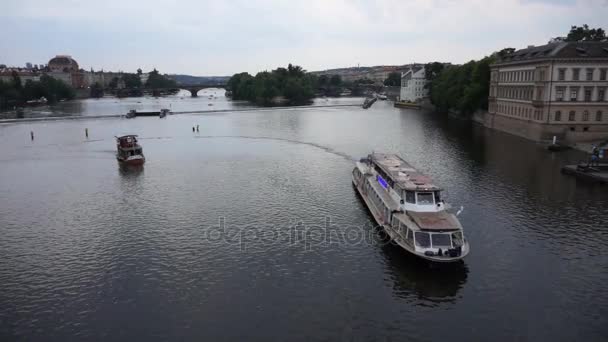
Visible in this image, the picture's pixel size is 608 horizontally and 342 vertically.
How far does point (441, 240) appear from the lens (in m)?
30.9

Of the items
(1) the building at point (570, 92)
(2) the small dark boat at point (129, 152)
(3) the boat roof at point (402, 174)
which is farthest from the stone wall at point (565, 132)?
(2) the small dark boat at point (129, 152)

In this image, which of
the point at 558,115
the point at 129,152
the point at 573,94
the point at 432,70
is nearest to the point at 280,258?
the point at 129,152

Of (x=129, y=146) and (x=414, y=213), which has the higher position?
(x=129, y=146)

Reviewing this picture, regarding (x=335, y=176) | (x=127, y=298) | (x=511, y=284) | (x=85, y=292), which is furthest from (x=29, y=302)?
(x=335, y=176)

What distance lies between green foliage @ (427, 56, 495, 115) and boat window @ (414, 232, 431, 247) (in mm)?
91159

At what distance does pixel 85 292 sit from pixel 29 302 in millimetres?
2969

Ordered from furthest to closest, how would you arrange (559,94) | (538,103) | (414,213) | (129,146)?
(538,103) → (559,94) → (129,146) → (414,213)

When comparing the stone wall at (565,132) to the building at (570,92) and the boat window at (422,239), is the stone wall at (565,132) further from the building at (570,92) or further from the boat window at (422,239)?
the boat window at (422,239)

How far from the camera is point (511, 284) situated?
95.0 ft

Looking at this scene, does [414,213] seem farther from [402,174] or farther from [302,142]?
[302,142]

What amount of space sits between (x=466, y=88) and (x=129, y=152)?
276 feet

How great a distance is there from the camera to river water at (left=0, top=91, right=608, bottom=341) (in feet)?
82.4

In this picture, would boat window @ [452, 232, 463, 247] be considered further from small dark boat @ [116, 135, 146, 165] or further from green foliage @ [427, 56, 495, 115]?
green foliage @ [427, 56, 495, 115]

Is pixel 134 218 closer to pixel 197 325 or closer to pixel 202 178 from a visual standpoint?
pixel 202 178
